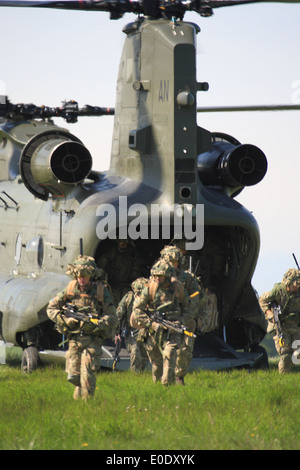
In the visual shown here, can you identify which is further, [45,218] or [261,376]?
[45,218]

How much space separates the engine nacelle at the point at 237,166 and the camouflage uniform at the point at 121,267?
6.77ft

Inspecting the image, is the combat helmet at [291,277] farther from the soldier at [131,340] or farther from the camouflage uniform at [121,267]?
the camouflage uniform at [121,267]

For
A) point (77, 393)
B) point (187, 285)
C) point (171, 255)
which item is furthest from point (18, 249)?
point (77, 393)

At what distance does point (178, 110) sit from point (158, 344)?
459 cm

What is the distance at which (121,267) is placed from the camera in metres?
17.4

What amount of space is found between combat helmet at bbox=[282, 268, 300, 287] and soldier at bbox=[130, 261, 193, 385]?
243 cm

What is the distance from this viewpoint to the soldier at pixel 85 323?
39.9ft

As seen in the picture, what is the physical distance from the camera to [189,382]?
→ 1431cm

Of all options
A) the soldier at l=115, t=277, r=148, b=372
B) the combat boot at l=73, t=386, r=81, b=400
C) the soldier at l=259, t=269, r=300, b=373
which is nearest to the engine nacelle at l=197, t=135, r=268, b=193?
the soldier at l=259, t=269, r=300, b=373

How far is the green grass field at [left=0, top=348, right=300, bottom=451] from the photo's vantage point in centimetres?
944

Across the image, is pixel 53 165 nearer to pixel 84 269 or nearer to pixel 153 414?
pixel 84 269
